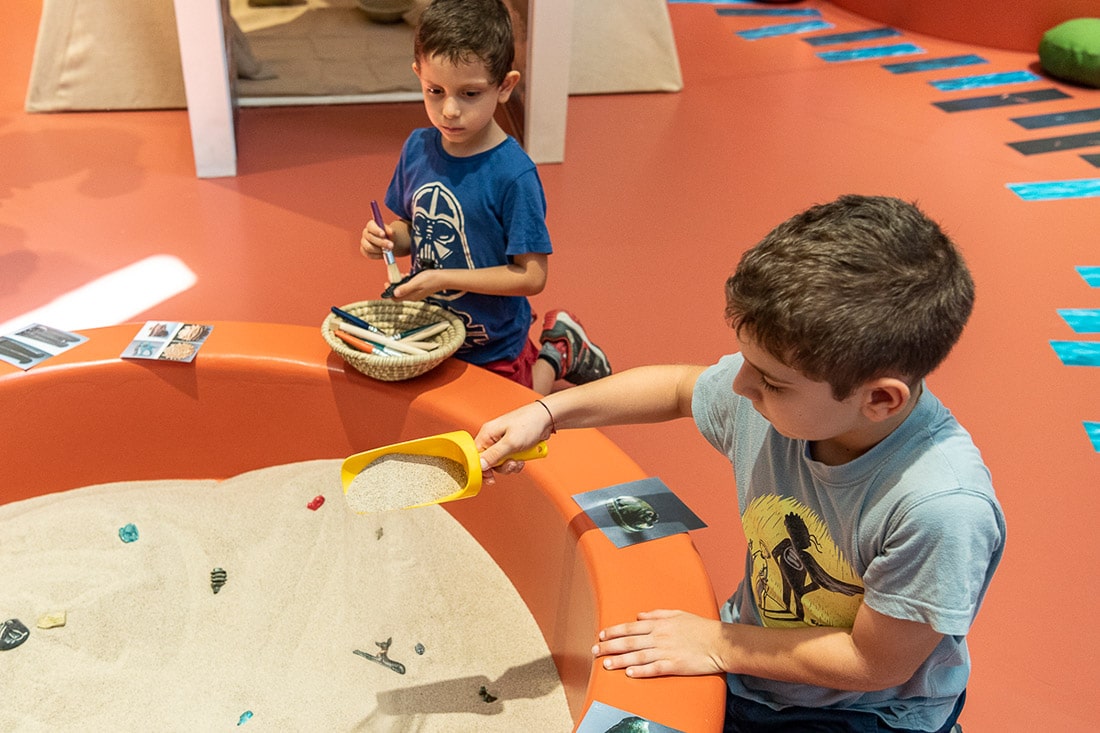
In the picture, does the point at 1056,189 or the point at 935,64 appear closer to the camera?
the point at 1056,189

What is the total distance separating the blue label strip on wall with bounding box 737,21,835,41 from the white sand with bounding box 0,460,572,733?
3879mm

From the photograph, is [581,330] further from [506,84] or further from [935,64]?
[935,64]

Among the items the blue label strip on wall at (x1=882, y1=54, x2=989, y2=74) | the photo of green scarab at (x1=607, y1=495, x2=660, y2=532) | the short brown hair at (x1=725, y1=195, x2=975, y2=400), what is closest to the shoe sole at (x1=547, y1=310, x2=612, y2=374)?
the photo of green scarab at (x1=607, y1=495, x2=660, y2=532)

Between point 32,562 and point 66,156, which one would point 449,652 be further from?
point 66,156

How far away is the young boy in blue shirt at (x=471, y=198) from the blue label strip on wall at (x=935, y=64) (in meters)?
3.34

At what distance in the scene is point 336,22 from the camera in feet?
14.5

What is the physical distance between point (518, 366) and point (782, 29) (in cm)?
371

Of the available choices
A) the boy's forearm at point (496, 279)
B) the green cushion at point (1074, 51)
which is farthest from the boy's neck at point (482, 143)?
the green cushion at point (1074, 51)

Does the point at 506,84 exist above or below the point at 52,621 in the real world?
above

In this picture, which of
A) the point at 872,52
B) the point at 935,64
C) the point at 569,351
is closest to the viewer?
the point at 569,351

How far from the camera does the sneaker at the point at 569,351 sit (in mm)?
2307

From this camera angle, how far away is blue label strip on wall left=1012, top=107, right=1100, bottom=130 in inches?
161

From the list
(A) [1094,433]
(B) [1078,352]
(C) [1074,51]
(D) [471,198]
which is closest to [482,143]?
(D) [471,198]

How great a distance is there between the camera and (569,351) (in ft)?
7.61
